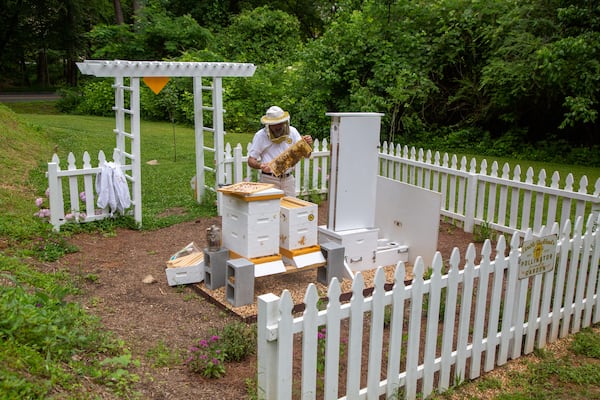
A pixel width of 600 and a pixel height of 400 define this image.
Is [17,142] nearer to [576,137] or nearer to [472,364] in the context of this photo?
[472,364]

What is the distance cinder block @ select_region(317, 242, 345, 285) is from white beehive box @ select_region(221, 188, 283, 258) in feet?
2.01

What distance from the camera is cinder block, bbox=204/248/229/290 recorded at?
5.88 m

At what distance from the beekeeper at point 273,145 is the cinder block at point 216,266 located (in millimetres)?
1372

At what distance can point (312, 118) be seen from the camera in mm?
15320

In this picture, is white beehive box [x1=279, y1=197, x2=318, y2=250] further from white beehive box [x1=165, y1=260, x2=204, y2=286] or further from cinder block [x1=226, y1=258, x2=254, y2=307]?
white beehive box [x1=165, y1=260, x2=204, y2=286]

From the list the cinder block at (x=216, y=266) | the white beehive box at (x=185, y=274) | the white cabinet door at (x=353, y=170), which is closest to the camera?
the cinder block at (x=216, y=266)

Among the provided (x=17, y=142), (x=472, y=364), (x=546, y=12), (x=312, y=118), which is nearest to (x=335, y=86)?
(x=312, y=118)

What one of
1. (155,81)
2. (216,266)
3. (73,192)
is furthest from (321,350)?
(155,81)

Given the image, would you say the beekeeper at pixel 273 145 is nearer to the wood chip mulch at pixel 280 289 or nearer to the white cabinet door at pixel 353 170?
the white cabinet door at pixel 353 170

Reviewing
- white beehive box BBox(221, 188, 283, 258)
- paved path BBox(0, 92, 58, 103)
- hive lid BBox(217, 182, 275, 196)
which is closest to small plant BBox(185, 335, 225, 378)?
white beehive box BBox(221, 188, 283, 258)

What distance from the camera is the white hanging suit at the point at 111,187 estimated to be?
7719mm

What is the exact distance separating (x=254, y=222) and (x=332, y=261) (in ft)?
3.52

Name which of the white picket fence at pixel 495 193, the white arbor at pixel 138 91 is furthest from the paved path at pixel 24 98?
the white picket fence at pixel 495 193

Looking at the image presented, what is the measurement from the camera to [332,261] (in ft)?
20.2
